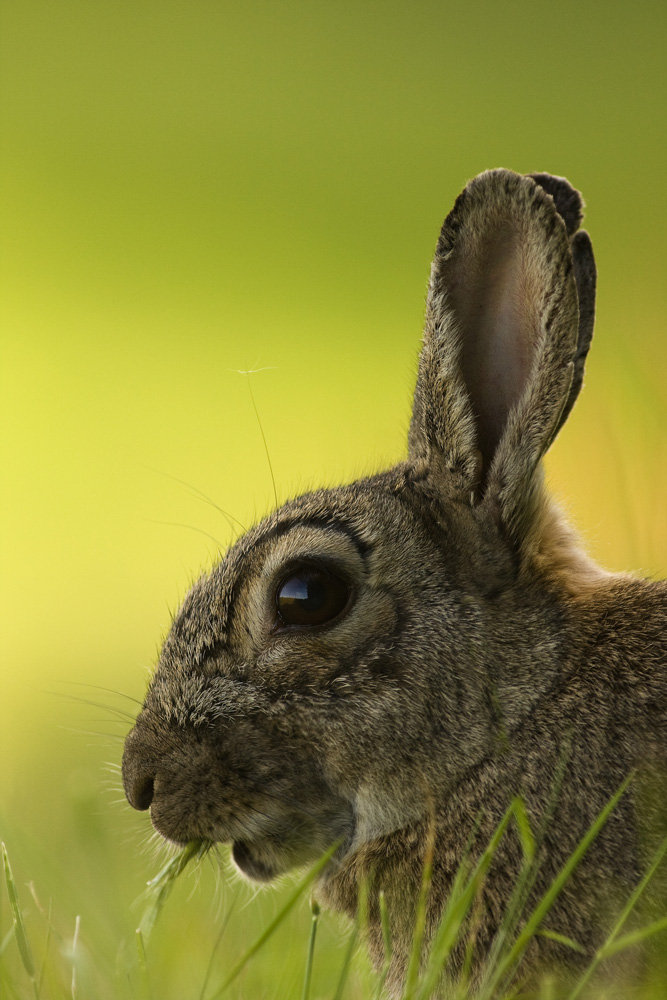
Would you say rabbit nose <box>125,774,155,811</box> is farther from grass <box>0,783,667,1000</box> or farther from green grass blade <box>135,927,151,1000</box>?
green grass blade <box>135,927,151,1000</box>

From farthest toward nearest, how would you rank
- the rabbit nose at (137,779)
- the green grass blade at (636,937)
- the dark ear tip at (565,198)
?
1. the dark ear tip at (565,198)
2. the rabbit nose at (137,779)
3. the green grass blade at (636,937)

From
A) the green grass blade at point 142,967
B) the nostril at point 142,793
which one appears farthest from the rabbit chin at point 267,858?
the green grass blade at point 142,967

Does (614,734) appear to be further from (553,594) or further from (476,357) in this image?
(476,357)

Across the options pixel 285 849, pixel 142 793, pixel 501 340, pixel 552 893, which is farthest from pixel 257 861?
pixel 501 340

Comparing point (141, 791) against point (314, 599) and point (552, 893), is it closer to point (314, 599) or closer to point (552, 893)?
point (314, 599)

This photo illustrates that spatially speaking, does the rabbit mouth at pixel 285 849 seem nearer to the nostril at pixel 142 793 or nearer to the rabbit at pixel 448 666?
the rabbit at pixel 448 666

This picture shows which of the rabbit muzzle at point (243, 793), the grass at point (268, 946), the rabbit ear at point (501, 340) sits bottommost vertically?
the grass at point (268, 946)

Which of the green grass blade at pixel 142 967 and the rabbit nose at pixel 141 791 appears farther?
the rabbit nose at pixel 141 791
